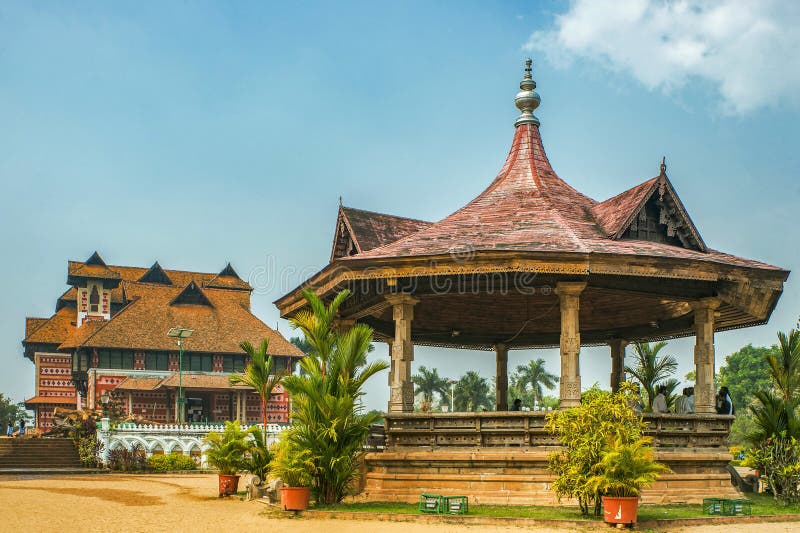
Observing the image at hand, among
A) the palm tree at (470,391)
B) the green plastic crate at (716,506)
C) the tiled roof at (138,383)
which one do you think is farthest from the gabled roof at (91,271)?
the green plastic crate at (716,506)

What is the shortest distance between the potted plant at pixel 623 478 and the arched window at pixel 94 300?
2567 inches

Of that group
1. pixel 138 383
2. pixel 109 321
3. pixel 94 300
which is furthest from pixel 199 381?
pixel 94 300

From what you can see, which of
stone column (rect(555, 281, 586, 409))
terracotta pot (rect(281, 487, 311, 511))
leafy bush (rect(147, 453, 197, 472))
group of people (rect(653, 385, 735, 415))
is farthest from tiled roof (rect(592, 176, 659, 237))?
leafy bush (rect(147, 453, 197, 472))

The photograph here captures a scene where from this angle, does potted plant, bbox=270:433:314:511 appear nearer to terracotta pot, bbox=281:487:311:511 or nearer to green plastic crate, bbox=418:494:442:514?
terracotta pot, bbox=281:487:311:511

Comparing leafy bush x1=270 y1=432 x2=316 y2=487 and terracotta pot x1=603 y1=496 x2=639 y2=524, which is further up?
leafy bush x1=270 y1=432 x2=316 y2=487

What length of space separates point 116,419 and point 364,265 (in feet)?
104

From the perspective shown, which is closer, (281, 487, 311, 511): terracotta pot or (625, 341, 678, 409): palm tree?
(281, 487, 311, 511): terracotta pot

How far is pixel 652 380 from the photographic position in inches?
1200

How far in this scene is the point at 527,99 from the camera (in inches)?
997

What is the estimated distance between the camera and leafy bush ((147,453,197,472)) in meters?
37.9

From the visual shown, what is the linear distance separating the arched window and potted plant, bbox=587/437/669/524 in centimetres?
6519

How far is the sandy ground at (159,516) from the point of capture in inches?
561

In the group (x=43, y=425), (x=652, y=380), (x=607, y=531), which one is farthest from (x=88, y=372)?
(x=607, y=531)

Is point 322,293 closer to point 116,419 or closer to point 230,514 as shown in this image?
point 230,514
